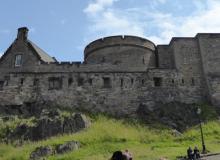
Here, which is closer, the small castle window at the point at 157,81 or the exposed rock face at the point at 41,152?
the exposed rock face at the point at 41,152

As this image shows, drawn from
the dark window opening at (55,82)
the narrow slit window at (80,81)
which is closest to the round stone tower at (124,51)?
the narrow slit window at (80,81)

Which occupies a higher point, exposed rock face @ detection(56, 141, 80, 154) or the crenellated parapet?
the crenellated parapet

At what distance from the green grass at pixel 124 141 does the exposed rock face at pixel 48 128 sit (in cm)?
73

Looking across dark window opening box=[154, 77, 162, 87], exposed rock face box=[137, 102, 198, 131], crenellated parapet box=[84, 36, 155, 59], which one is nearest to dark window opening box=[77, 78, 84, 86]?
crenellated parapet box=[84, 36, 155, 59]

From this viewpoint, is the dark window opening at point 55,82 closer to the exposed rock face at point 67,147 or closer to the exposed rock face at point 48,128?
the exposed rock face at point 48,128

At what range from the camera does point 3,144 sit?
28.7 metres

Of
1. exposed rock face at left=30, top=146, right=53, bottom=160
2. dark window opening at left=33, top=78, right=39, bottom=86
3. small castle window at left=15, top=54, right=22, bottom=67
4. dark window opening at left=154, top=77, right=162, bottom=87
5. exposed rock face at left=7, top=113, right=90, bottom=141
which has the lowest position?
exposed rock face at left=30, top=146, right=53, bottom=160

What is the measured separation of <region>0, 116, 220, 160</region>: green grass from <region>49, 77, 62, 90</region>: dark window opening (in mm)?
5380

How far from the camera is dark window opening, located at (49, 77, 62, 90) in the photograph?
3470 cm

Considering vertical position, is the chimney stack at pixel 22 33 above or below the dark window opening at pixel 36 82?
above

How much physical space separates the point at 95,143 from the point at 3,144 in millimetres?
7446

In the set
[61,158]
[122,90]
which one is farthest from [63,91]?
[61,158]

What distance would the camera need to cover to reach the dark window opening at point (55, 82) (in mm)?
34700

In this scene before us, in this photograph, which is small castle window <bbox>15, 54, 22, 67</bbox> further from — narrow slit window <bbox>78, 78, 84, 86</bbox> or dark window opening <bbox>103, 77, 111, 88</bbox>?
dark window opening <bbox>103, 77, 111, 88</bbox>
